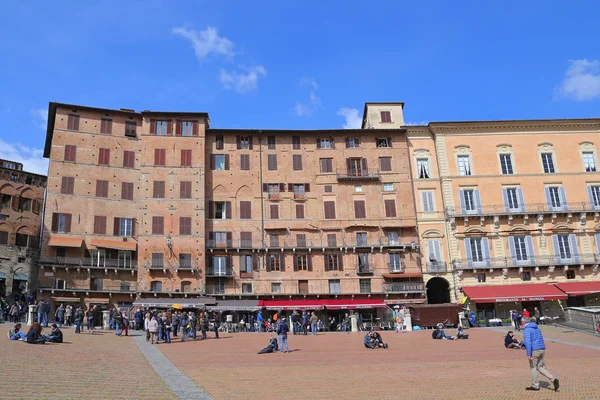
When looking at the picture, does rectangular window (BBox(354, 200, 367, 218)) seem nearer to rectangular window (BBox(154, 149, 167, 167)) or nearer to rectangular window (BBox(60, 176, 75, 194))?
rectangular window (BBox(154, 149, 167, 167))

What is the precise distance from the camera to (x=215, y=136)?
50.2 metres

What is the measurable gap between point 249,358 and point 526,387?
1014 cm

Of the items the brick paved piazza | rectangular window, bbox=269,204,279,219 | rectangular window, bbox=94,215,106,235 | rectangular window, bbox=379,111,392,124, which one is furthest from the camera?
rectangular window, bbox=379,111,392,124

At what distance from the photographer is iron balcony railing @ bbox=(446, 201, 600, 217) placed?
47.0 meters

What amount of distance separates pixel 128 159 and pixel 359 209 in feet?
68.7

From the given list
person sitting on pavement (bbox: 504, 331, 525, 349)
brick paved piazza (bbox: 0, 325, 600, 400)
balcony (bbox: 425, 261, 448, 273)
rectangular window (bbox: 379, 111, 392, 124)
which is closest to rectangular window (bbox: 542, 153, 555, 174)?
balcony (bbox: 425, 261, 448, 273)

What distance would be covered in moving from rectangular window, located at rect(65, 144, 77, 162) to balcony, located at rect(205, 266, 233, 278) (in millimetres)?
14769

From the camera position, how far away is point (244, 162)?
163 ft

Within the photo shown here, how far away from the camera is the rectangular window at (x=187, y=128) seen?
49.2 m

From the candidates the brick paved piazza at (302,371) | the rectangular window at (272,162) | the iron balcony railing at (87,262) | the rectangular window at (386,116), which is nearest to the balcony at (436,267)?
the rectangular window at (386,116)

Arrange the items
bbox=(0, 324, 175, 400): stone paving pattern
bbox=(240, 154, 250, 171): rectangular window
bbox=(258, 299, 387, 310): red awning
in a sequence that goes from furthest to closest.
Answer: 1. bbox=(240, 154, 250, 171): rectangular window
2. bbox=(258, 299, 387, 310): red awning
3. bbox=(0, 324, 175, 400): stone paving pattern

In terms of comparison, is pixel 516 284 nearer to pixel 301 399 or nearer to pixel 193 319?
pixel 193 319

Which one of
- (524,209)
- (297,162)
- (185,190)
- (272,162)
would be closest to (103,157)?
(185,190)

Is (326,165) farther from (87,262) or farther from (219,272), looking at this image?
(87,262)
